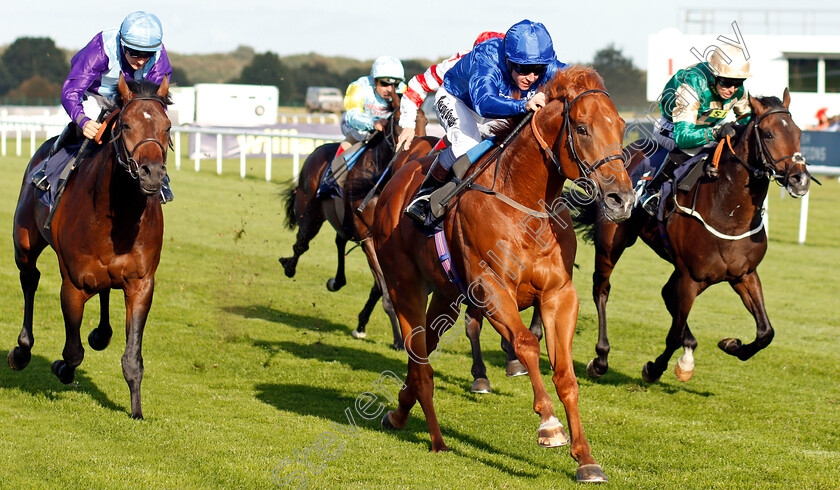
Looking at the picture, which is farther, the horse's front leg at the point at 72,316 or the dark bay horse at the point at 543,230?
the horse's front leg at the point at 72,316

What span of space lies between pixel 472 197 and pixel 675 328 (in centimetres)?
229

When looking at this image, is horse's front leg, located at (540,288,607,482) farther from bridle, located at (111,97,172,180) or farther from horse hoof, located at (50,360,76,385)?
horse hoof, located at (50,360,76,385)

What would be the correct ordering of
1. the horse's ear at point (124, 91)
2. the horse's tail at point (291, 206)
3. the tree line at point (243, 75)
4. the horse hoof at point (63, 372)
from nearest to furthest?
the horse's ear at point (124, 91) < the horse hoof at point (63, 372) < the horse's tail at point (291, 206) < the tree line at point (243, 75)

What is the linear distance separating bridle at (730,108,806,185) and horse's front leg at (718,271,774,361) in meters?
0.69

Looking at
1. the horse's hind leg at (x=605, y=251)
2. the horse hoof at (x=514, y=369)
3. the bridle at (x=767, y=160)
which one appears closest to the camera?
the bridle at (x=767, y=160)

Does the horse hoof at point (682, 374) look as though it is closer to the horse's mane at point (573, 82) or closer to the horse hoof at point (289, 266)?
the horse's mane at point (573, 82)

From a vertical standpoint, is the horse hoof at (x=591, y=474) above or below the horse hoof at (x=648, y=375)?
above

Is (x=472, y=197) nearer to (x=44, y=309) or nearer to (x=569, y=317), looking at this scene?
(x=569, y=317)

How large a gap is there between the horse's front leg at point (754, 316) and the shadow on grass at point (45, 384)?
12.8ft

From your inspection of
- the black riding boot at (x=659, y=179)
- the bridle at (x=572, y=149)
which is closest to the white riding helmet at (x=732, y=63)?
the black riding boot at (x=659, y=179)

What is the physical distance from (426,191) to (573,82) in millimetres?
1208

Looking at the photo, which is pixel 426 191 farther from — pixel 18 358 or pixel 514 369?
pixel 18 358

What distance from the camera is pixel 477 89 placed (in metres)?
4.59

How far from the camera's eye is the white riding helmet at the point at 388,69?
8.01m
